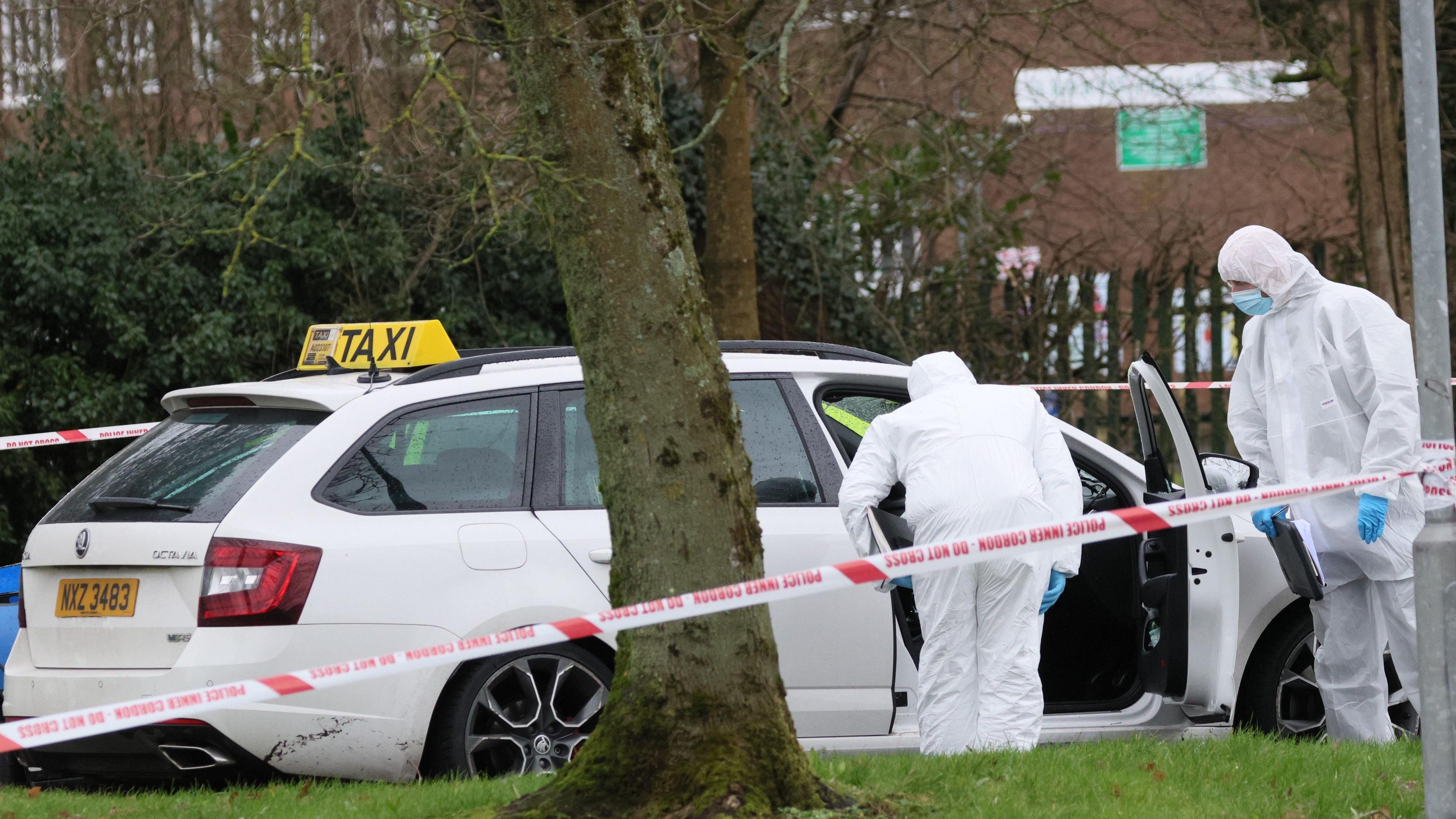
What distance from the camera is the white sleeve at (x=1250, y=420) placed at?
5.29 metres

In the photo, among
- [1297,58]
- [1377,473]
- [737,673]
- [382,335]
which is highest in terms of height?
[1297,58]

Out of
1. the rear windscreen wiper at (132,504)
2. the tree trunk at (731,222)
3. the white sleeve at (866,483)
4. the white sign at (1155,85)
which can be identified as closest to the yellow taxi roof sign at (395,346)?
the rear windscreen wiper at (132,504)

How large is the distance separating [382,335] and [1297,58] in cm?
965

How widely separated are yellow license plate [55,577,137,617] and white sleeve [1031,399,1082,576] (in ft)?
9.50

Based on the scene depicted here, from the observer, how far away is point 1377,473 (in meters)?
4.63

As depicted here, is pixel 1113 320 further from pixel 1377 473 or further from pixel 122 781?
pixel 122 781

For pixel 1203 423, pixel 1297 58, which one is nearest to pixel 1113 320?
pixel 1203 423

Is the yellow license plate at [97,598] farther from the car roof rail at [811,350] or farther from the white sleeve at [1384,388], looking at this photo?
the white sleeve at [1384,388]

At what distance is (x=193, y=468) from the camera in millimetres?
4664

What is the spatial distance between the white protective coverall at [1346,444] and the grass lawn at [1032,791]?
1.45 feet

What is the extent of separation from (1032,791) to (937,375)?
1527 millimetres

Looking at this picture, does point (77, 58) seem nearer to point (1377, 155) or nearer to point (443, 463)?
point (443, 463)

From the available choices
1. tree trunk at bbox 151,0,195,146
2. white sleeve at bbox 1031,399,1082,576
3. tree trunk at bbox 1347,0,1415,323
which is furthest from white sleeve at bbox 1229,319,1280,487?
tree trunk at bbox 151,0,195,146

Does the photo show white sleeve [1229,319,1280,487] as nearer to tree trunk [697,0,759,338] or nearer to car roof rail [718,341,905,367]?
car roof rail [718,341,905,367]
